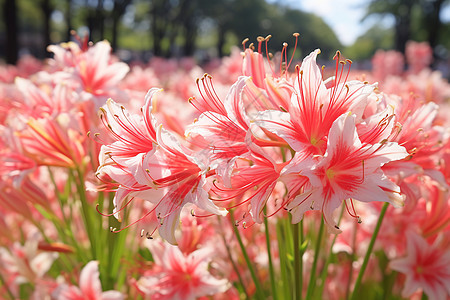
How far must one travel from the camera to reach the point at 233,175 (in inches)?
27.8

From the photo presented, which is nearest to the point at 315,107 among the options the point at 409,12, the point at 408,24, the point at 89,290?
the point at 89,290

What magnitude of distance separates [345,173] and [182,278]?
57 cm

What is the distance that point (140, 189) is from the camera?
Answer: 0.73 metres

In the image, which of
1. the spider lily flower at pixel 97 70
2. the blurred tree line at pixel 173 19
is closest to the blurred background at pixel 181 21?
the blurred tree line at pixel 173 19

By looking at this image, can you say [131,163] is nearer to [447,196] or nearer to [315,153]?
[315,153]

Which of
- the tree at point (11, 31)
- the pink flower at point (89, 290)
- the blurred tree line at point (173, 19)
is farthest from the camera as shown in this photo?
the blurred tree line at point (173, 19)

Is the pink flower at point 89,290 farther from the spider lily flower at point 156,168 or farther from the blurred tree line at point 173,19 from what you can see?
the blurred tree line at point 173,19

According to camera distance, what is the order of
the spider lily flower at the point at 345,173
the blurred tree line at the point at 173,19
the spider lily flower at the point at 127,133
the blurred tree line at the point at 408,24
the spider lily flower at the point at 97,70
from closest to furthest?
the spider lily flower at the point at 345,173 < the spider lily flower at the point at 127,133 < the spider lily flower at the point at 97,70 < the blurred tree line at the point at 173,19 < the blurred tree line at the point at 408,24

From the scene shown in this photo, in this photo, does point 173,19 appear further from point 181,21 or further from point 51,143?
point 51,143

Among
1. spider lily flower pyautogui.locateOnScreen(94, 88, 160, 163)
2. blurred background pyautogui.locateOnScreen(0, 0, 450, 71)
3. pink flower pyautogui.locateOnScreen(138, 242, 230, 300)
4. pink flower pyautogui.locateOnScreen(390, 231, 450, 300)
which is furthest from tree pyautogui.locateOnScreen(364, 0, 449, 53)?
spider lily flower pyautogui.locateOnScreen(94, 88, 160, 163)

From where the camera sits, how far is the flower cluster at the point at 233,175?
26.7 inches

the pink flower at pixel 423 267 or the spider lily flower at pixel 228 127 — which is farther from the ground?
the spider lily flower at pixel 228 127

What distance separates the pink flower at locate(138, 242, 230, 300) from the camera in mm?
1033

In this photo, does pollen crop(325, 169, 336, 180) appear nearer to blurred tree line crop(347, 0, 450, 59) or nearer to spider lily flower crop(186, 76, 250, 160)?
spider lily flower crop(186, 76, 250, 160)
